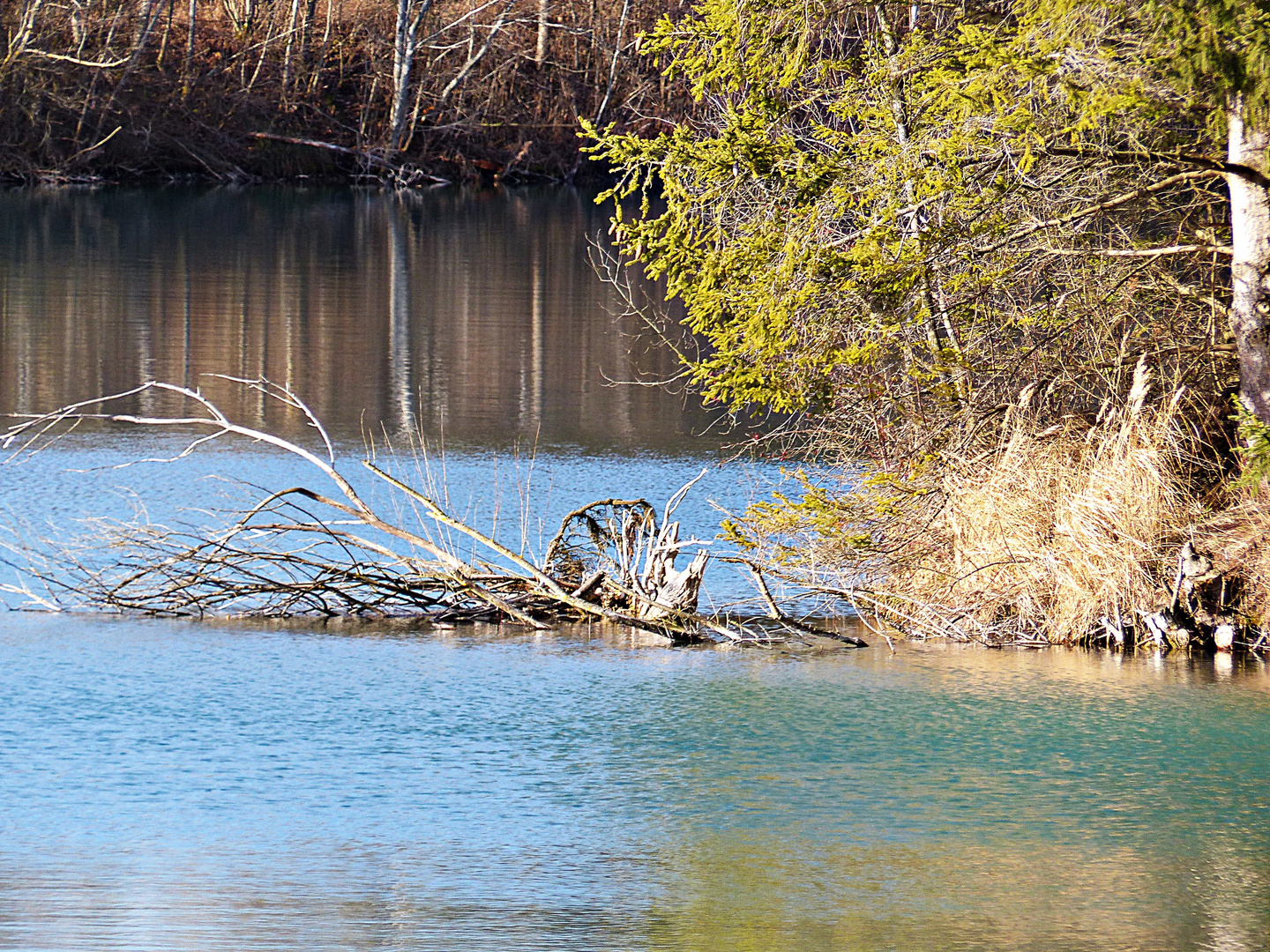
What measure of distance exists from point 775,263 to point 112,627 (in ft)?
13.9

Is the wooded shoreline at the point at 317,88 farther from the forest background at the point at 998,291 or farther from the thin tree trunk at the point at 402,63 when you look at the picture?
the forest background at the point at 998,291

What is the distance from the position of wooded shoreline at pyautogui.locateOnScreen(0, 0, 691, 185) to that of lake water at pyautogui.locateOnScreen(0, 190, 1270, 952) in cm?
3448

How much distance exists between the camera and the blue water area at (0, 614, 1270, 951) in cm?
612

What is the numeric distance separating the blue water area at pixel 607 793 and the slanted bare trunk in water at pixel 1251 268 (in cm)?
158

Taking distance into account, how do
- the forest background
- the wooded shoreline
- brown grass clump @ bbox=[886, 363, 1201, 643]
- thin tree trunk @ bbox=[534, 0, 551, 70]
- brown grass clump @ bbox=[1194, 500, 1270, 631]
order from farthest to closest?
thin tree trunk @ bbox=[534, 0, 551, 70] → the wooded shoreline → brown grass clump @ bbox=[886, 363, 1201, 643] → brown grass clump @ bbox=[1194, 500, 1270, 631] → the forest background

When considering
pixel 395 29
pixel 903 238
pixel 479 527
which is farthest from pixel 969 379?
pixel 395 29

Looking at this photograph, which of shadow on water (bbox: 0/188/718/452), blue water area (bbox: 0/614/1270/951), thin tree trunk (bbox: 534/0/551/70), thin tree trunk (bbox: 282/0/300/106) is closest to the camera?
blue water area (bbox: 0/614/1270/951)

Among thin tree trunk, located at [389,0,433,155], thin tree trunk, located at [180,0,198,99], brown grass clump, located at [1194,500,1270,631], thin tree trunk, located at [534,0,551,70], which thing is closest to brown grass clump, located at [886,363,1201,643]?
brown grass clump, located at [1194,500,1270,631]

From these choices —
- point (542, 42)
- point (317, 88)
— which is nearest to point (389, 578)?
point (317, 88)

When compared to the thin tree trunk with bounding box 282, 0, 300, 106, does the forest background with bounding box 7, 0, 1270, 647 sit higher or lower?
lower

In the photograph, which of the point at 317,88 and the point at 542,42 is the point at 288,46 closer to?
the point at 317,88

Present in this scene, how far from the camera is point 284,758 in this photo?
310 inches

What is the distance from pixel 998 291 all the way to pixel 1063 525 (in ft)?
5.57

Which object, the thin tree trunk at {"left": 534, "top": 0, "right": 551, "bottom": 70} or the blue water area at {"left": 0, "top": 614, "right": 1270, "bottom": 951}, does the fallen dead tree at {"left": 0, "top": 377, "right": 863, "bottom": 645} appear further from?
the thin tree trunk at {"left": 534, "top": 0, "right": 551, "bottom": 70}
